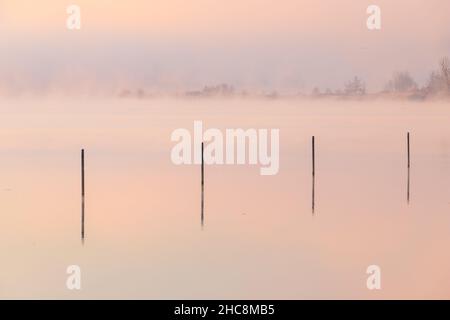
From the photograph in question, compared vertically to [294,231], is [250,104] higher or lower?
higher

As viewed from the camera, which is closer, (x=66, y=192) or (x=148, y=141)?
(x=66, y=192)

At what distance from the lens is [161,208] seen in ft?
24.0

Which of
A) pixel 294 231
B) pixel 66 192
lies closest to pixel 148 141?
pixel 66 192

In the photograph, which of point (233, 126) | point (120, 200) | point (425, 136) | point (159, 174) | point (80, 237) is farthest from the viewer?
point (233, 126)

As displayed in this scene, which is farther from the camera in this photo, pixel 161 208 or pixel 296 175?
pixel 296 175

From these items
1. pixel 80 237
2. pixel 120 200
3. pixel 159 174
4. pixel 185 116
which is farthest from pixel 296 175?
pixel 185 116

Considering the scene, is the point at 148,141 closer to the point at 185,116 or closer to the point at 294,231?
the point at 185,116

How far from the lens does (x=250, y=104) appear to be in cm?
1655

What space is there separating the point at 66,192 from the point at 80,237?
2.10 m
